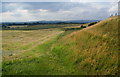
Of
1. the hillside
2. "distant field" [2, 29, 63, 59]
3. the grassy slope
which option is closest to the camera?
the hillside

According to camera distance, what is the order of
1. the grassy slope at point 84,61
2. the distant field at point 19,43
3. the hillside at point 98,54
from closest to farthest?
the hillside at point 98,54, the grassy slope at point 84,61, the distant field at point 19,43

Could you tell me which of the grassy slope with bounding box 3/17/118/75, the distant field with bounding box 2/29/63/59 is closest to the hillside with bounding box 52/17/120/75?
the grassy slope with bounding box 3/17/118/75

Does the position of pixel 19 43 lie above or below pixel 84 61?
below

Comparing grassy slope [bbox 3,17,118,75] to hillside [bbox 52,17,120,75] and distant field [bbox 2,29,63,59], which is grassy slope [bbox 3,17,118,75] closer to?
hillside [bbox 52,17,120,75]

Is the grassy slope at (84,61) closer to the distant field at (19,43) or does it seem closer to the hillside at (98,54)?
the hillside at (98,54)

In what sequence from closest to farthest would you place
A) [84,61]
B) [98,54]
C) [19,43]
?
[84,61]
[98,54]
[19,43]

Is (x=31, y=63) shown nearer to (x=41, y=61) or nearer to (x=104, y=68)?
(x=41, y=61)

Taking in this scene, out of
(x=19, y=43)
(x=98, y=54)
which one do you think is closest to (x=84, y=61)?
(x=98, y=54)

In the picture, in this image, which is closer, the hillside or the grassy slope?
the hillside

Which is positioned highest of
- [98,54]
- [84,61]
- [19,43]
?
[98,54]

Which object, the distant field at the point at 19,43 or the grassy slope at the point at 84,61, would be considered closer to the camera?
the grassy slope at the point at 84,61

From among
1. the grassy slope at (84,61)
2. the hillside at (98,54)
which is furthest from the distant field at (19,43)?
the hillside at (98,54)

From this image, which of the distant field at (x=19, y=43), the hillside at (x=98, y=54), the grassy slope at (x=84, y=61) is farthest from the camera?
the distant field at (x=19, y=43)

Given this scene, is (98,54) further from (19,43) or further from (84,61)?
(19,43)
